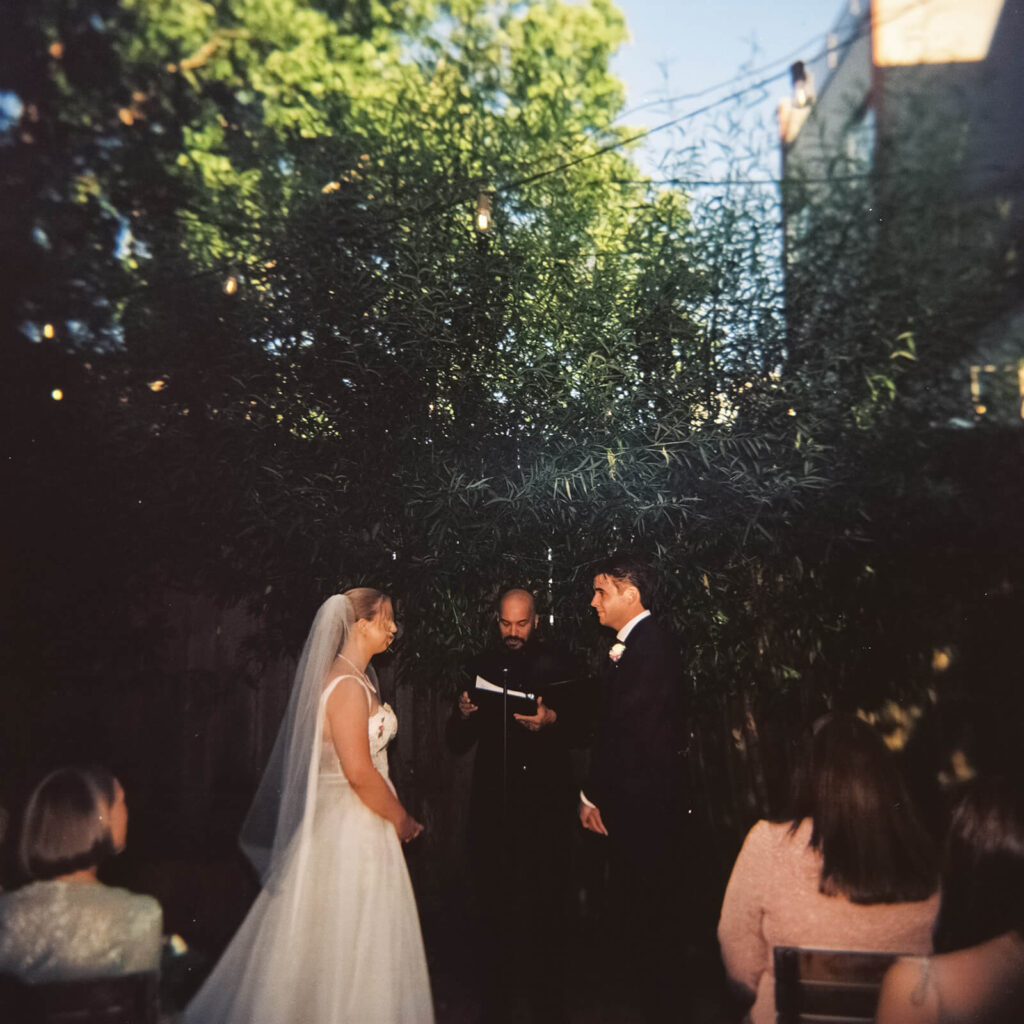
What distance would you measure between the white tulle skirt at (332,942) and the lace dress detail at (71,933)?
96 cm

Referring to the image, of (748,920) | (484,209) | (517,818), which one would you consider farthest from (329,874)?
(484,209)

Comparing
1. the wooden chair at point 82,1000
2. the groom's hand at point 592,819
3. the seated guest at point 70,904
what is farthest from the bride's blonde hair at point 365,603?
the wooden chair at point 82,1000

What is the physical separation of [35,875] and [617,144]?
313 cm

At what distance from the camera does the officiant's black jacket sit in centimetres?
329

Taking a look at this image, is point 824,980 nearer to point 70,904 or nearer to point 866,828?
point 866,828

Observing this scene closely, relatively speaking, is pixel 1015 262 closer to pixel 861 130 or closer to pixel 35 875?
pixel 861 130

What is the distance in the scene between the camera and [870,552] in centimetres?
383

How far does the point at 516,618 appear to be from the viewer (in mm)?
3508

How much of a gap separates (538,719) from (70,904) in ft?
5.97

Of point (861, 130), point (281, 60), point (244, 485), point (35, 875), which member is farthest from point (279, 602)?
point (861, 130)

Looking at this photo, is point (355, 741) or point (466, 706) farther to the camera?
point (466, 706)

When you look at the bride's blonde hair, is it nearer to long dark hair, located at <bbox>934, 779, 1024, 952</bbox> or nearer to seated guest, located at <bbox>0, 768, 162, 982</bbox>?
seated guest, located at <bbox>0, 768, 162, 982</bbox>

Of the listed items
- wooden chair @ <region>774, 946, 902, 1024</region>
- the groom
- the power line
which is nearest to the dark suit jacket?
the groom

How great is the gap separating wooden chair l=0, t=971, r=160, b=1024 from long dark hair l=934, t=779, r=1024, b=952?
136cm
